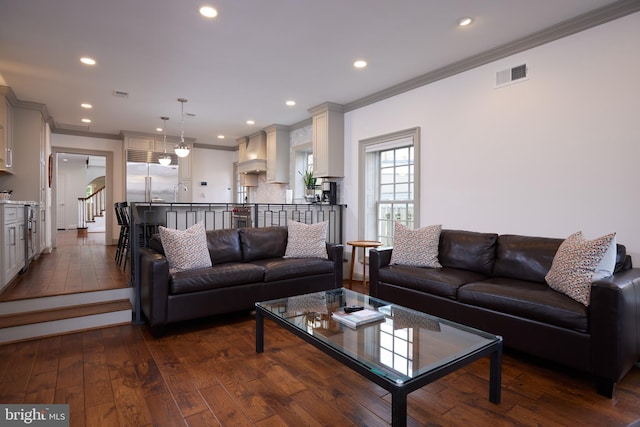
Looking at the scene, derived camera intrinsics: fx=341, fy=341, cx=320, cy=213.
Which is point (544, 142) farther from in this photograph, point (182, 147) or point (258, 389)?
point (182, 147)

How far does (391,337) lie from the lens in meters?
1.98

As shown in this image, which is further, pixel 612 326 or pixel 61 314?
pixel 61 314

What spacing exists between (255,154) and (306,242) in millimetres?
3919

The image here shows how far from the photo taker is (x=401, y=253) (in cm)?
366

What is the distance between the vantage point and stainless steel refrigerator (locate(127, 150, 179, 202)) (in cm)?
758

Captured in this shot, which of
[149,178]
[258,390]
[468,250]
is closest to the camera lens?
[258,390]

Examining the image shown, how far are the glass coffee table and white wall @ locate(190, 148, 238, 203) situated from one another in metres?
6.78

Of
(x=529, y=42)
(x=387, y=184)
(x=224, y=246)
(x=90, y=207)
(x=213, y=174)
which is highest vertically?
(x=529, y=42)

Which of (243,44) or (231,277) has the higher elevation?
(243,44)

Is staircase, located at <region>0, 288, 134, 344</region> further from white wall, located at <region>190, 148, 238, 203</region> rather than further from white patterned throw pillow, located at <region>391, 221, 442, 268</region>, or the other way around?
white wall, located at <region>190, 148, 238, 203</region>

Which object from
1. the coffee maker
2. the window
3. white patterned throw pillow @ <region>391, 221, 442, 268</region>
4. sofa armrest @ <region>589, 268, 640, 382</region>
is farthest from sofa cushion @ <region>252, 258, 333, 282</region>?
sofa armrest @ <region>589, 268, 640, 382</region>

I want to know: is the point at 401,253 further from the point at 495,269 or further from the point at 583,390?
the point at 583,390

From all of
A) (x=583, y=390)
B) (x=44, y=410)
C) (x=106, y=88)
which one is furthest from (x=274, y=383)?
(x=106, y=88)

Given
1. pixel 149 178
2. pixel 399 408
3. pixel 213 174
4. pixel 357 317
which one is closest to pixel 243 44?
pixel 357 317
